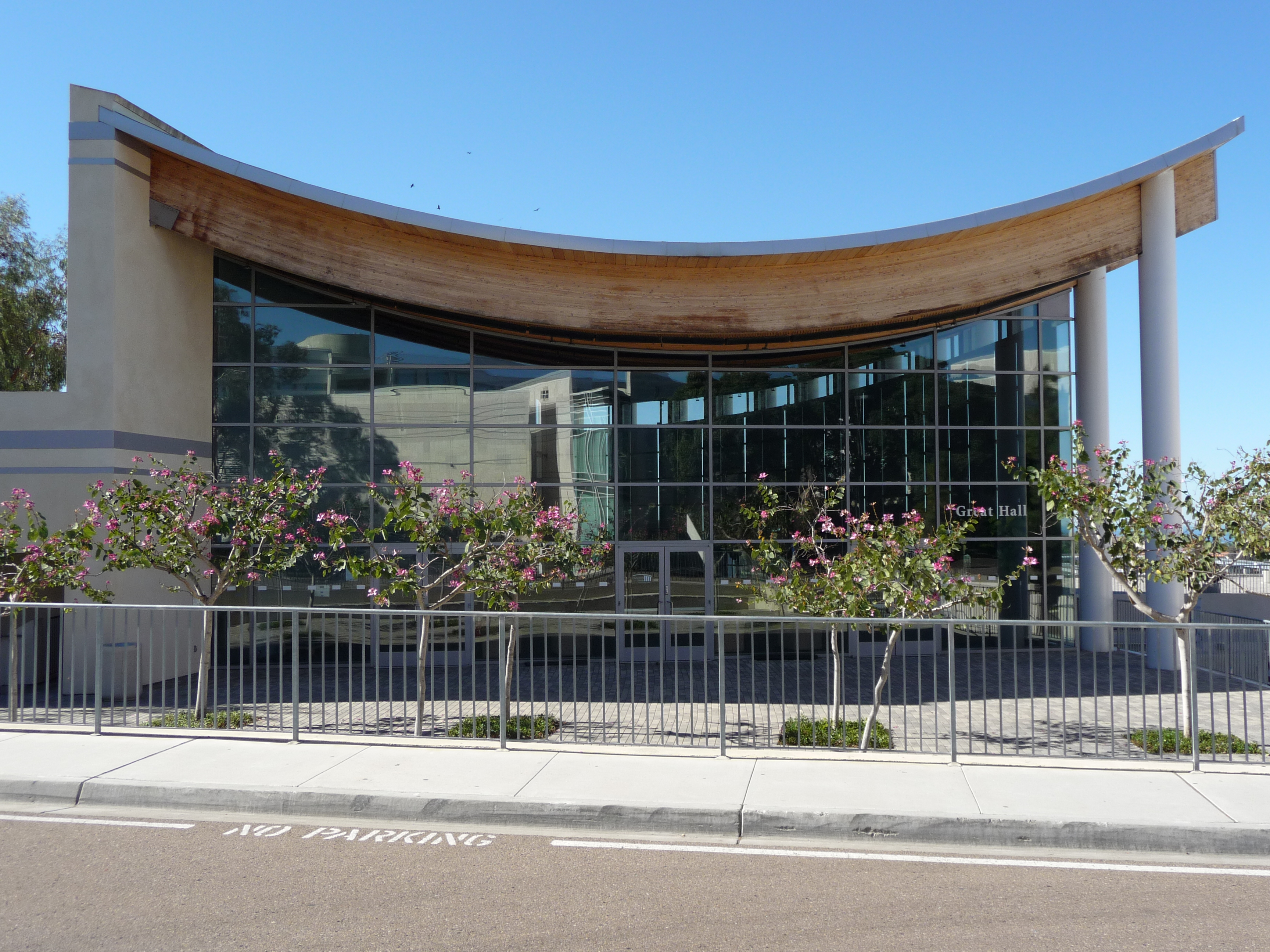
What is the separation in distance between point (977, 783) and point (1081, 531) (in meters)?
4.93

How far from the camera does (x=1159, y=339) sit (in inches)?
674

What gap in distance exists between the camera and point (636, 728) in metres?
11.9

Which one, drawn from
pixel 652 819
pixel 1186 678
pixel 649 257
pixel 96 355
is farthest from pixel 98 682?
pixel 1186 678

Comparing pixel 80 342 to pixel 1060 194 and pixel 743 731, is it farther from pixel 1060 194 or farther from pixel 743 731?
pixel 1060 194

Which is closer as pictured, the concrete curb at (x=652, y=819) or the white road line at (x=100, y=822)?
the concrete curb at (x=652, y=819)

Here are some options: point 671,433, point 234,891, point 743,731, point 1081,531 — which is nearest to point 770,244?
point 671,433

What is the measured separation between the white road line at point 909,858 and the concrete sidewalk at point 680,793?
0.32 metres

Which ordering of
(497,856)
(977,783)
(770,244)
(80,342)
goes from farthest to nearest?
(770,244) → (80,342) → (977,783) → (497,856)

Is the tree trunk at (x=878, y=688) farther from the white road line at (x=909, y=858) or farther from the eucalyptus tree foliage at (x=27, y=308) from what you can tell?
the eucalyptus tree foliage at (x=27, y=308)

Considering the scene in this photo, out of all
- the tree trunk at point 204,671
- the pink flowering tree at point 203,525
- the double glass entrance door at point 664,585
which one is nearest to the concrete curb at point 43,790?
the tree trunk at point 204,671

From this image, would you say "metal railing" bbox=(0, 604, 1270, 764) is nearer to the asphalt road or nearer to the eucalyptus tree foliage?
the asphalt road

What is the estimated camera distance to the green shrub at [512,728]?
34.9 ft

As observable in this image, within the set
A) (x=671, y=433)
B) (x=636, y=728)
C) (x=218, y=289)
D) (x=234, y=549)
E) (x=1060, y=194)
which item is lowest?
(x=636, y=728)

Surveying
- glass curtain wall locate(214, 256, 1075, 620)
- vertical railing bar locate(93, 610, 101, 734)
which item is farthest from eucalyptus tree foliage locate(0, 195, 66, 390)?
vertical railing bar locate(93, 610, 101, 734)
